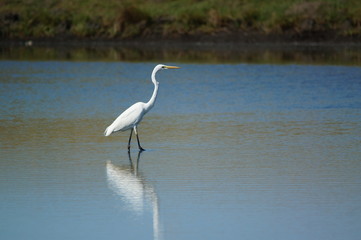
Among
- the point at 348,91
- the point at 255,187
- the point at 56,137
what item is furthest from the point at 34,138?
the point at 348,91

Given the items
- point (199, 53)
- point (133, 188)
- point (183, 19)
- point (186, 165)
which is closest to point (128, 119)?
point (186, 165)

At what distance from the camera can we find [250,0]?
32594 millimetres

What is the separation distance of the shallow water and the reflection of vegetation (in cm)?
715

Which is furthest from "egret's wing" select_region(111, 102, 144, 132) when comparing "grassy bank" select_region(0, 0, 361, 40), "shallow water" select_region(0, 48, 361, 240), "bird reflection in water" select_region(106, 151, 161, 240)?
"grassy bank" select_region(0, 0, 361, 40)

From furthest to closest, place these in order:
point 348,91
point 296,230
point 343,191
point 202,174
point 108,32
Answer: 1. point 108,32
2. point 348,91
3. point 202,174
4. point 343,191
5. point 296,230

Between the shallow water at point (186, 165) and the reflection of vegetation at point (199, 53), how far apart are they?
7153 mm

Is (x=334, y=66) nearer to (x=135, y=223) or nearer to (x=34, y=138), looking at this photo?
(x=34, y=138)

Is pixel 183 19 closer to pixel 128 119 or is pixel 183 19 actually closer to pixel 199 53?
pixel 199 53

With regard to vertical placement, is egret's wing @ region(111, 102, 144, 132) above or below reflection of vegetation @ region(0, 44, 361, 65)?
above

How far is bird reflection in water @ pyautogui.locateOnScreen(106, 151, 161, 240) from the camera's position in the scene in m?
7.22

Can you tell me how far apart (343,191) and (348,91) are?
968 centimetres

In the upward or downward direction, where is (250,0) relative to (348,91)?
upward

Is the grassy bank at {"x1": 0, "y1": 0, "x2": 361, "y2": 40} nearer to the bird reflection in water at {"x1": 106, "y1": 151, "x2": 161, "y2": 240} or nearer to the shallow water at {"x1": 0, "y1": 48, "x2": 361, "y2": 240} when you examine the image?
the shallow water at {"x1": 0, "y1": 48, "x2": 361, "y2": 240}

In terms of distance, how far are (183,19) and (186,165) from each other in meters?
21.7
